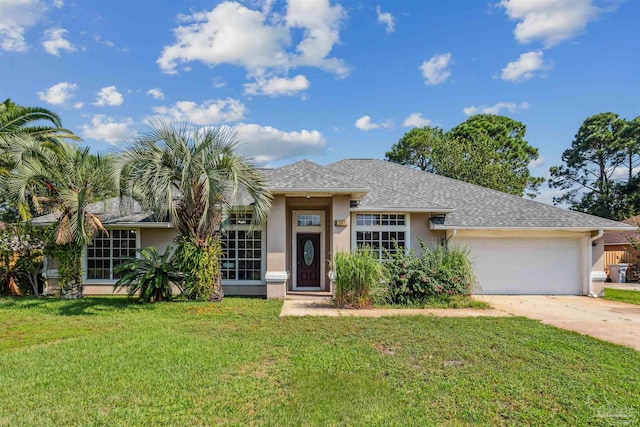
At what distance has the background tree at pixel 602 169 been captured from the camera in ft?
113

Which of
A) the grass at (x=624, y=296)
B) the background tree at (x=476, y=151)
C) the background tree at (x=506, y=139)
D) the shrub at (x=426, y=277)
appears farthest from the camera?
the background tree at (x=506, y=139)

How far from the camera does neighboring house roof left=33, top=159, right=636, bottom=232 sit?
12.7 meters

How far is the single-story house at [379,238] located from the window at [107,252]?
0.12 ft

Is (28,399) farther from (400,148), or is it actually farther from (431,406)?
(400,148)

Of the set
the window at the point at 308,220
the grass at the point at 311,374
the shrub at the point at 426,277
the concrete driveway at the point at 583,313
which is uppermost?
the window at the point at 308,220

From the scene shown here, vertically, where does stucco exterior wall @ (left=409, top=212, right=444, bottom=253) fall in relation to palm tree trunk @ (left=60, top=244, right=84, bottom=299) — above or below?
above

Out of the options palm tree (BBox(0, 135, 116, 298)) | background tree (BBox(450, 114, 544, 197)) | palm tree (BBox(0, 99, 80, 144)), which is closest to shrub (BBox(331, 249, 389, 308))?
Result: palm tree (BBox(0, 135, 116, 298))

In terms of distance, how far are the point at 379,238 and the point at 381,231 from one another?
0.89ft

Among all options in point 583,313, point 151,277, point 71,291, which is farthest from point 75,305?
point 583,313

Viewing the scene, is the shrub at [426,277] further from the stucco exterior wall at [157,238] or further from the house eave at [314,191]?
the stucco exterior wall at [157,238]

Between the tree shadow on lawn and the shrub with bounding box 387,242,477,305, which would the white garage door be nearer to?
the shrub with bounding box 387,242,477,305

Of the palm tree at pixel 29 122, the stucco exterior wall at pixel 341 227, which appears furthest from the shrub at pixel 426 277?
the palm tree at pixel 29 122

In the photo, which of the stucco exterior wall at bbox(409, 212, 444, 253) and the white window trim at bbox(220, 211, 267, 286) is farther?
the stucco exterior wall at bbox(409, 212, 444, 253)

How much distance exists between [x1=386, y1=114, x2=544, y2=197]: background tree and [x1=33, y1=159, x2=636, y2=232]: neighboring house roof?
48.4 feet
